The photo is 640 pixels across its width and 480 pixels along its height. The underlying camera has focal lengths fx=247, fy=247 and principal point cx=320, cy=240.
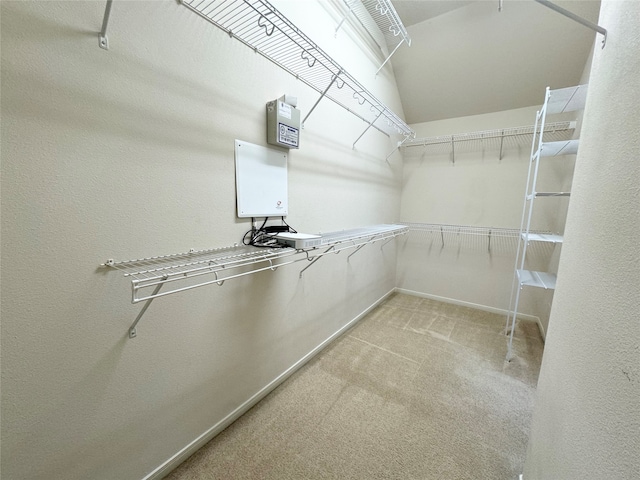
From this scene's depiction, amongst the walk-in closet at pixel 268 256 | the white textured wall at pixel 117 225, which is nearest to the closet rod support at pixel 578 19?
the walk-in closet at pixel 268 256

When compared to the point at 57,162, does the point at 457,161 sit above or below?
above

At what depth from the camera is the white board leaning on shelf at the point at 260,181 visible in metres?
1.26

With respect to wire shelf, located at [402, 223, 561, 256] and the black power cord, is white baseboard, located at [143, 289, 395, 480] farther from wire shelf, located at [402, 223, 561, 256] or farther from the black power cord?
wire shelf, located at [402, 223, 561, 256]

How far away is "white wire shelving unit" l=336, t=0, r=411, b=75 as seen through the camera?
176cm

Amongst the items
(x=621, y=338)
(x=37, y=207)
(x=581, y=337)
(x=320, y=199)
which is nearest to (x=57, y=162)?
(x=37, y=207)

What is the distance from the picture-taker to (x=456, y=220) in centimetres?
296

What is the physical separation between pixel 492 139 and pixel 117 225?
3330 millimetres

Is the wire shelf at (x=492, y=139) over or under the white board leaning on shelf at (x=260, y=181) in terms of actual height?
over

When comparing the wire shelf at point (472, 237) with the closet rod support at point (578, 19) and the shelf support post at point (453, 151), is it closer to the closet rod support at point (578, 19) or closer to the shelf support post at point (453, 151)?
the shelf support post at point (453, 151)

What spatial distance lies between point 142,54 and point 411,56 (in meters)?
2.45

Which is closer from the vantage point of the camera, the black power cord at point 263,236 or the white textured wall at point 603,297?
the white textured wall at point 603,297

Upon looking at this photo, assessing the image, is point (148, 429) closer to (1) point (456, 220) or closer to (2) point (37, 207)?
(2) point (37, 207)

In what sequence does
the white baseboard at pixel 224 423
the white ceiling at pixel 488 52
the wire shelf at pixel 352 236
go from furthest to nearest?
the white ceiling at pixel 488 52 < the wire shelf at pixel 352 236 < the white baseboard at pixel 224 423

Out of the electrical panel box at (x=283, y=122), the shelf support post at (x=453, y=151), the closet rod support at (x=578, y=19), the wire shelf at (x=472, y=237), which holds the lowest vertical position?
the wire shelf at (x=472, y=237)
